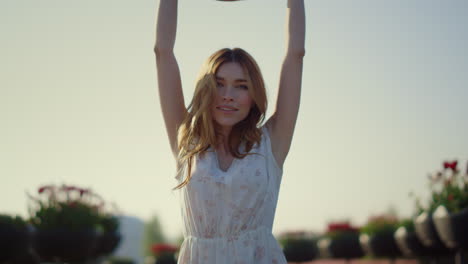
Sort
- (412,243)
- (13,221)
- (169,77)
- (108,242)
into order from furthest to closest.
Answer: (108,242), (412,243), (13,221), (169,77)

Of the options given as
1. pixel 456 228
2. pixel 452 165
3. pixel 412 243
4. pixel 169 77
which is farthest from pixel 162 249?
pixel 169 77

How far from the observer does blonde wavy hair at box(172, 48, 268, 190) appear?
204 centimetres

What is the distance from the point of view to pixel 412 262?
1449 centimetres

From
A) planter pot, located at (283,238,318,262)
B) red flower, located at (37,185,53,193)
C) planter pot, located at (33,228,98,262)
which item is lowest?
planter pot, located at (283,238,318,262)

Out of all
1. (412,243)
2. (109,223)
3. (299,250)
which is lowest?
(299,250)

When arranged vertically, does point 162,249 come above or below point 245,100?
below

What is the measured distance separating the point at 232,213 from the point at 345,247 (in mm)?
9430

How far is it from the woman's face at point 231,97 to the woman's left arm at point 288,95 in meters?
0.12

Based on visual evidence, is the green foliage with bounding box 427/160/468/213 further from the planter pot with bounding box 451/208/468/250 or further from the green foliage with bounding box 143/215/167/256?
the green foliage with bounding box 143/215/167/256

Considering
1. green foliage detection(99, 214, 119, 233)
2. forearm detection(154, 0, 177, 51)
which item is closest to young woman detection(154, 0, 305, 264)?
forearm detection(154, 0, 177, 51)

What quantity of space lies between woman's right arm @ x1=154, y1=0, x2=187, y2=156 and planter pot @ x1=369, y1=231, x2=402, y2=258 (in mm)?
8195

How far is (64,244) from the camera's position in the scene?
18.5 ft

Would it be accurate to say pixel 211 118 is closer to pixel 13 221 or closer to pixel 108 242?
pixel 13 221

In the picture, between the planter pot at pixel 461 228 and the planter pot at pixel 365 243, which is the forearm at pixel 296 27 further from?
the planter pot at pixel 365 243
